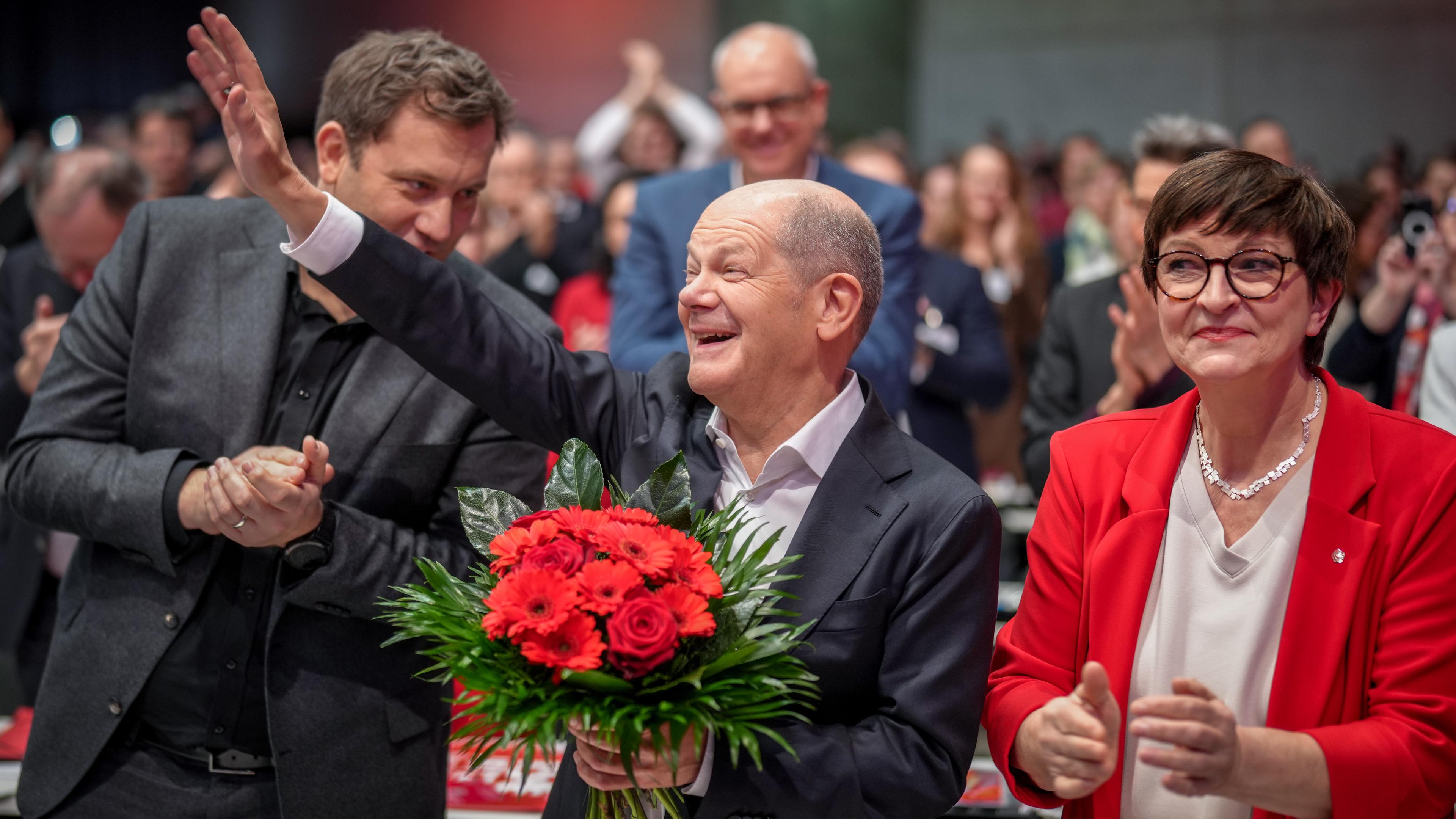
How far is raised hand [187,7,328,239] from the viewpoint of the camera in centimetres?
192

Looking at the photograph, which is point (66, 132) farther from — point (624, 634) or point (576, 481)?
point (624, 634)

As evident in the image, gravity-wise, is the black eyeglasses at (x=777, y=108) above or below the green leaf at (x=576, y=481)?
above

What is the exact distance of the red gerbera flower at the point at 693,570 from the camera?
1.64 metres

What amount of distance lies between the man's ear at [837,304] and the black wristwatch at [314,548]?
0.84m

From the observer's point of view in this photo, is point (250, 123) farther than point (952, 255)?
No

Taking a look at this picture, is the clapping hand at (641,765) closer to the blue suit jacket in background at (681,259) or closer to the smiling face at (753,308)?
the smiling face at (753,308)

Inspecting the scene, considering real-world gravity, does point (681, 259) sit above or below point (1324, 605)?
above

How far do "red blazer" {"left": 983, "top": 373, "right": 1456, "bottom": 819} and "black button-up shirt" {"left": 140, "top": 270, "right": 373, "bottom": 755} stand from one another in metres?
1.19

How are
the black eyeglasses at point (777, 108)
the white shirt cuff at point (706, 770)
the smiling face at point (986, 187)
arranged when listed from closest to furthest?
the white shirt cuff at point (706, 770)
the black eyeglasses at point (777, 108)
the smiling face at point (986, 187)

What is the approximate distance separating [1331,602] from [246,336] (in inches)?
68.1

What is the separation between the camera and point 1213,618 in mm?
1792

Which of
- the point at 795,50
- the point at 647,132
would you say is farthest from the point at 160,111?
the point at 795,50

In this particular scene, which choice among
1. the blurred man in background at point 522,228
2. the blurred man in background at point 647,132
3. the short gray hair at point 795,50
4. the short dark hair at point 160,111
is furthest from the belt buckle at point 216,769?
the short dark hair at point 160,111

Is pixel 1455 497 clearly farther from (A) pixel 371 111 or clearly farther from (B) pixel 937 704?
(A) pixel 371 111
